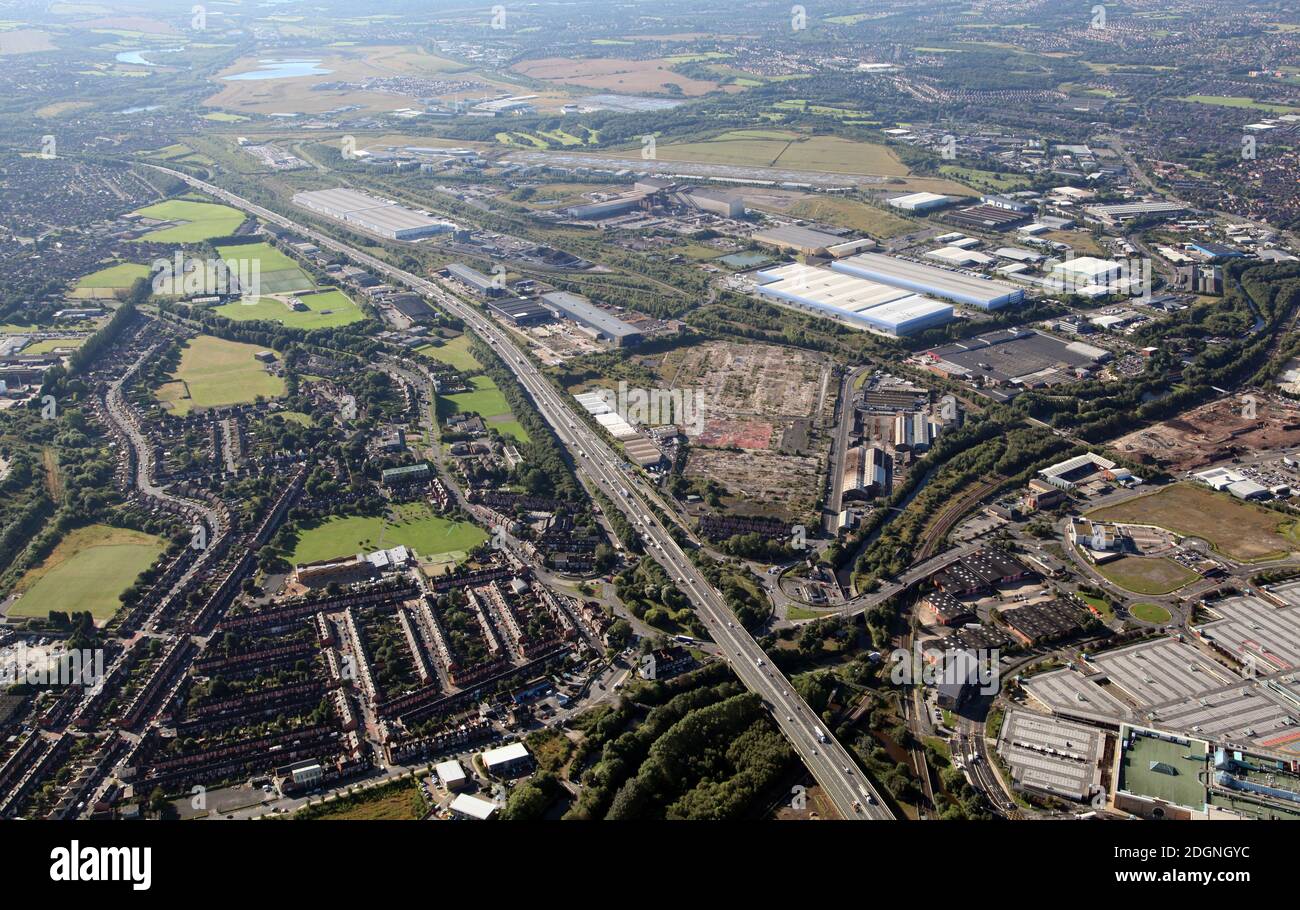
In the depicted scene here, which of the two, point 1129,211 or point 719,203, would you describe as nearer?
point 1129,211

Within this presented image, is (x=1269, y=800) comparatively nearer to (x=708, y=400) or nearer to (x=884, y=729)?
(x=884, y=729)

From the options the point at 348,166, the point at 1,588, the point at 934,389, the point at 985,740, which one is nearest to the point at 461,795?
the point at 985,740

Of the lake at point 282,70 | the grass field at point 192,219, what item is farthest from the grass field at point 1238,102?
the lake at point 282,70

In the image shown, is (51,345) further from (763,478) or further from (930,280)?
(930,280)

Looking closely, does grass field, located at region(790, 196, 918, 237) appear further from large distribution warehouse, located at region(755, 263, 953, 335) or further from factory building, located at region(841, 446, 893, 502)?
factory building, located at region(841, 446, 893, 502)

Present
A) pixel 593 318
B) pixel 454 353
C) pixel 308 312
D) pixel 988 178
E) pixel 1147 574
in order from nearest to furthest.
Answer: pixel 1147 574 → pixel 454 353 → pixel 593 318 → pixel 308 312 → pixel 988 178

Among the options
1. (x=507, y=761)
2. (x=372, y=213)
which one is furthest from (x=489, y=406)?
(x=372, y=213)
